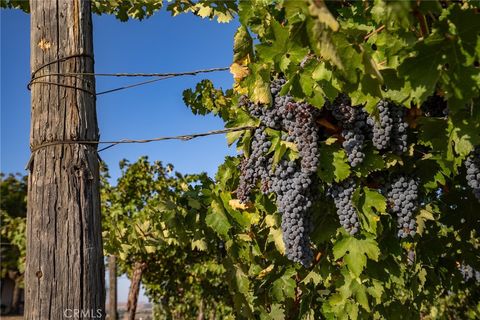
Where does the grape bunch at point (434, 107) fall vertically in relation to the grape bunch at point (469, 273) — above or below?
above

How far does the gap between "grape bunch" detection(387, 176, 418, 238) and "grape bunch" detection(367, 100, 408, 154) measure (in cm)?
20

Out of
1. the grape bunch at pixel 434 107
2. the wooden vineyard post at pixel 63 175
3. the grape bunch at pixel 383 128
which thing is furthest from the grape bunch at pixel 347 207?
the wooden vineyard post at pixel 63 175

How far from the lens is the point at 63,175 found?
2.93m

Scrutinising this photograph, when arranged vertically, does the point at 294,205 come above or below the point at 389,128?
below

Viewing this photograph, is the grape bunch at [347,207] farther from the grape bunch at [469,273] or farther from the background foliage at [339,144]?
the grape bunch at [469,273]

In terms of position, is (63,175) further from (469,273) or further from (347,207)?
(469,273)

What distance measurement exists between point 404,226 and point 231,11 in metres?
2.74

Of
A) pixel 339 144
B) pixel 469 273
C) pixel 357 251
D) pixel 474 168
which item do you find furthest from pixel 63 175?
pixel 469 273

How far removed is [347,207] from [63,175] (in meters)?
1.60

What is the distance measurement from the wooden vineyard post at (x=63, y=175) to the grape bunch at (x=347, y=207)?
1.40 m

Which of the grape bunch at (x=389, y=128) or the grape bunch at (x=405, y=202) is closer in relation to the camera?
the grape bunch at (x=389, y=128)

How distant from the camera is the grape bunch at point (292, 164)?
272 cm

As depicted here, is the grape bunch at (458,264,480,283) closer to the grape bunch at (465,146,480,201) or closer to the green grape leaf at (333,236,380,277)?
the green grape leaf at (333,236,380,277)

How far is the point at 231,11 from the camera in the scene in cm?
470
